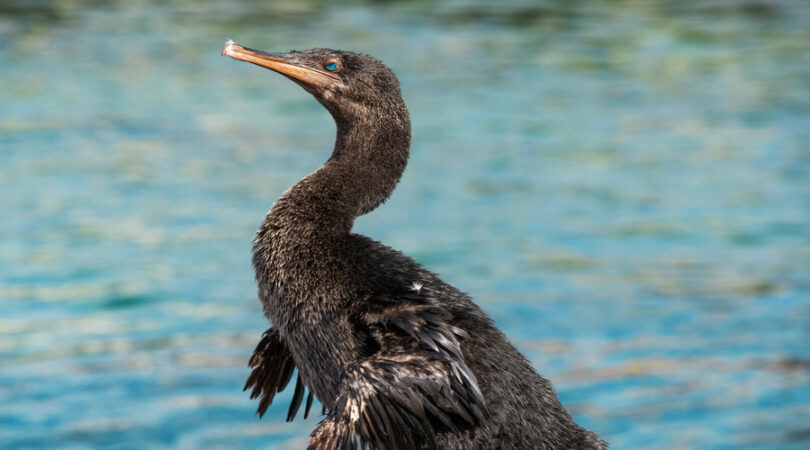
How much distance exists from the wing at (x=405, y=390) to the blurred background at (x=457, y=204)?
3.19m

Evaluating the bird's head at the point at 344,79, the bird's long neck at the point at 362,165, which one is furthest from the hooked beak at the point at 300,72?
the bird's long neck at the point at 362,165

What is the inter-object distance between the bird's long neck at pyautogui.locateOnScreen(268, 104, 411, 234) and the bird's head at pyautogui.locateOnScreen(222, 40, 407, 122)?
0.9 inches

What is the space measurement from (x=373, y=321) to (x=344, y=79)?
1116mm

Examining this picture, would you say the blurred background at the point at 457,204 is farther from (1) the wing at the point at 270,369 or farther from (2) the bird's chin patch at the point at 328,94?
(2) the bird's chin patch at the point at 328,94

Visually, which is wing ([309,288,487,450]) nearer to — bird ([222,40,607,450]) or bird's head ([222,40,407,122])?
bird ([222,40,607,450])

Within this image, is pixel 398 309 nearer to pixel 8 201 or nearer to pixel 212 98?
pixel 8 201

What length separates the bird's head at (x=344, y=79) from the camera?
5.41 meters

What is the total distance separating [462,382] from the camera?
4.71 m

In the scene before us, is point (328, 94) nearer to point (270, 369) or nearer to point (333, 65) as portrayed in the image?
point (333, 65)

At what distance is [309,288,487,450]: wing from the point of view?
4.61m

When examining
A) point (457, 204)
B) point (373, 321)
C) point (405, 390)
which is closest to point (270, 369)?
point (373, 321)

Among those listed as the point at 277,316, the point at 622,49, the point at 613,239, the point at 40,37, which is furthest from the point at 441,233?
the point at 40,37

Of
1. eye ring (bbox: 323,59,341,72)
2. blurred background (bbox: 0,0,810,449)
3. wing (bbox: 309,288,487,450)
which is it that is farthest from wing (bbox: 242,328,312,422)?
blurred background (bbox: 0,0,810,449)

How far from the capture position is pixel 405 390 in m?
4.64
